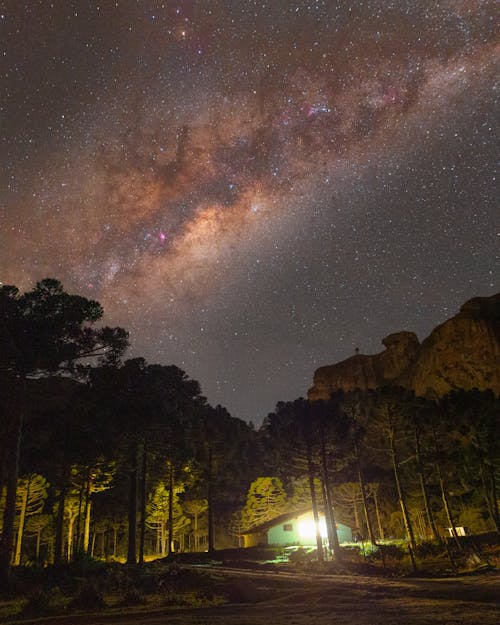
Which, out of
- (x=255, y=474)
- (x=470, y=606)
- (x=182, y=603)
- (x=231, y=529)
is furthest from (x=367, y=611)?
(x=255, y=474)

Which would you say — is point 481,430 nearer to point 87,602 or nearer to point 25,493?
point 87,602

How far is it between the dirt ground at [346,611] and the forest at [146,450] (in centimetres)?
1035

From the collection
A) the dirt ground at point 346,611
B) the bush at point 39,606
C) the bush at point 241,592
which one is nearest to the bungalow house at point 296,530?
the bush at point 241,592

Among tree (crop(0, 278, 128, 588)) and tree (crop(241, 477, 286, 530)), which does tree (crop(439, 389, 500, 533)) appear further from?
tree (crop(241, 477, 286, 530))

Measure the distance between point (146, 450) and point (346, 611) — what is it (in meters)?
30.9

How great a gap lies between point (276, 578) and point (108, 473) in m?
19.2

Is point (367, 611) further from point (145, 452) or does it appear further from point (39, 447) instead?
point (39, 447)

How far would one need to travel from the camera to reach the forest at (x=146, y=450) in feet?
86.5

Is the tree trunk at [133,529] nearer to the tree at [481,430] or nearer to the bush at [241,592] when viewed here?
the bush at [241,592]

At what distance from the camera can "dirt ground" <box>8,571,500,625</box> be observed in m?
11.2

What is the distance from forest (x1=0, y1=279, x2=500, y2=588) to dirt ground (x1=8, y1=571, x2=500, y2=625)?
10.4 meters

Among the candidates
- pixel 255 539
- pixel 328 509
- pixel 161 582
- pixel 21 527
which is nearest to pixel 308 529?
pixel 255 539

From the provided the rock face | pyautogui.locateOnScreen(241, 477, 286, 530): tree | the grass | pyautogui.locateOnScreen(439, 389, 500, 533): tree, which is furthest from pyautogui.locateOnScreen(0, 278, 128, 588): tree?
the rock face

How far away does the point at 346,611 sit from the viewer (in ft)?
43.1
